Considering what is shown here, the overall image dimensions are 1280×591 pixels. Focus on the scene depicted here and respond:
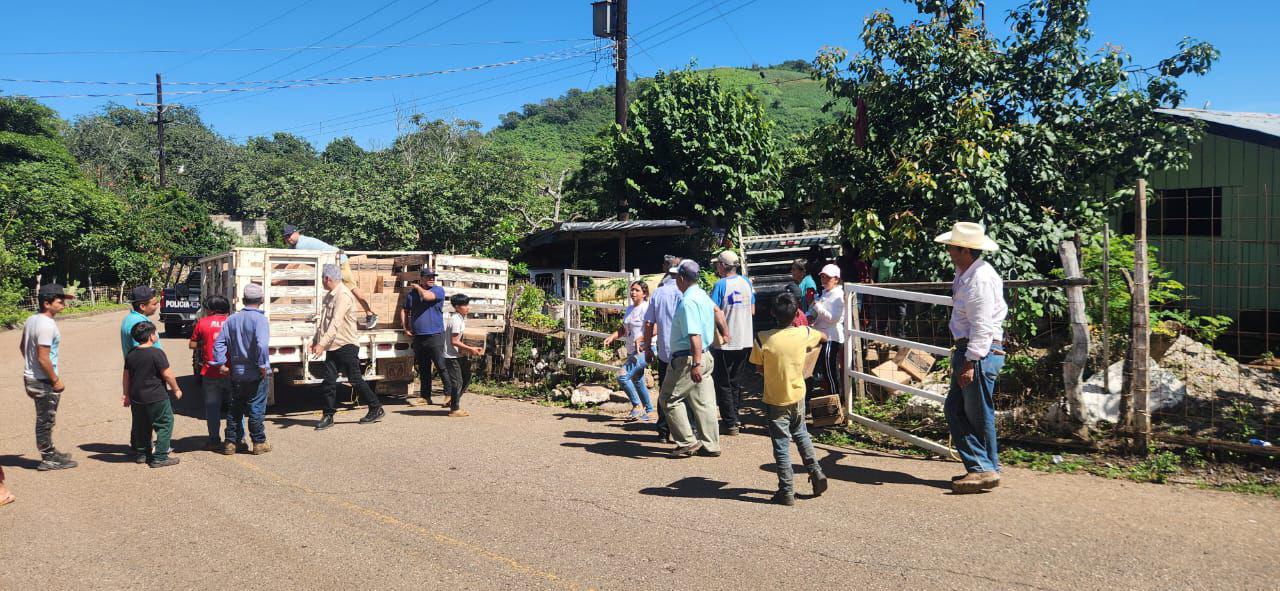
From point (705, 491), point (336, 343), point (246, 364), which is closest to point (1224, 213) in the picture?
point (705, 491)

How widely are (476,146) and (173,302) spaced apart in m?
36.0

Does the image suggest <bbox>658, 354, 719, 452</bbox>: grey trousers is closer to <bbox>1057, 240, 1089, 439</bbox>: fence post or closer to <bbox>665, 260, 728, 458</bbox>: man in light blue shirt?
<bbox>665, 260, 728, 458</bbox>: man in light blue shirt

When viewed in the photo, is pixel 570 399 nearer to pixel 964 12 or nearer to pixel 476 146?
pixel 964 12

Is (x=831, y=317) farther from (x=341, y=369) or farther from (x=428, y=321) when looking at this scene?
(x=341, y=369)

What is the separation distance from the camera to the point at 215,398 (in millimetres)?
8070

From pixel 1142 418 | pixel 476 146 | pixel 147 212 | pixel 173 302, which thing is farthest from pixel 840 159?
pixel 476 146

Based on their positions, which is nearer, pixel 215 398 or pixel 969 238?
pixel 969 238

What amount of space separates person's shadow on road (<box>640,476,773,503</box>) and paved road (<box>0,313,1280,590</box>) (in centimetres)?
3

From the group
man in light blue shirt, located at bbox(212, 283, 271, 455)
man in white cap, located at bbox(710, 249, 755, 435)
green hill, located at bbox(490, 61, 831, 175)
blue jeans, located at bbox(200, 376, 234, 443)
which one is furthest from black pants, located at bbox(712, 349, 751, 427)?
green hill, located at bbox(490, 61, 831, 175)

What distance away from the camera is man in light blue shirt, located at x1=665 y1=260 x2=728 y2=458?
704cm

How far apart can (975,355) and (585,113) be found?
9256 cm

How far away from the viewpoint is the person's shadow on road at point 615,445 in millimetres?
7617

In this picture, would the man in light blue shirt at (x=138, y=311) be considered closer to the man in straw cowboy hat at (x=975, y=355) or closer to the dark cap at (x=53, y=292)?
the dark cap at (x=53, y=292)

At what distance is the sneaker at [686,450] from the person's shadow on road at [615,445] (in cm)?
13
